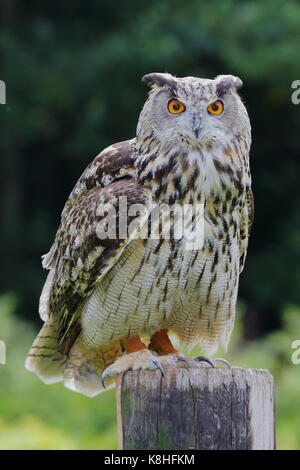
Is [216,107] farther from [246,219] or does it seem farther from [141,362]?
[141,362]

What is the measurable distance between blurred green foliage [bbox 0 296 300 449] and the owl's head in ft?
8.95

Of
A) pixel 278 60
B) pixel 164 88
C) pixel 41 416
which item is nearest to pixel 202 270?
pixel 164 88

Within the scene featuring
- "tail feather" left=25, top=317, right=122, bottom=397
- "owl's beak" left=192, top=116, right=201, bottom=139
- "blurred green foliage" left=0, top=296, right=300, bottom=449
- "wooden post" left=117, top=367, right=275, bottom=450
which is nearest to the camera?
"wooden post" left=117, top=367, right=275, bottom=450

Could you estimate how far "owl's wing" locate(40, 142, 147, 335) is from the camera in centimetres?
387

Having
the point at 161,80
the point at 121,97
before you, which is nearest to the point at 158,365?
the point at 161,80

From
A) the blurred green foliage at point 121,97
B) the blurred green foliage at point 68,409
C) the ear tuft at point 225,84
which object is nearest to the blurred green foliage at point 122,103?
the blurred green foliage at point 121,97

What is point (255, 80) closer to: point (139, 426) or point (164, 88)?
point (164, 88)

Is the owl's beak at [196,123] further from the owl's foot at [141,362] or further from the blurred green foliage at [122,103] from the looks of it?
the blurred green foliage at [122,103]

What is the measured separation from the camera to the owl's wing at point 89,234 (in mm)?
3869

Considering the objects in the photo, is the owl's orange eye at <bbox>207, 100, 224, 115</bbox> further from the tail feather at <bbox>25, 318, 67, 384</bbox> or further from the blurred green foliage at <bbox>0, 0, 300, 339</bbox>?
the blurred green foliage at <bbox>0, 0, 300, 339</bbox>

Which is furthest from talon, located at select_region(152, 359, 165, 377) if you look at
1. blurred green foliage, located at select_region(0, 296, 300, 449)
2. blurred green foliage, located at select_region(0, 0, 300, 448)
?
blurred green foliage, located at select_region(0, 0, 300, 448)

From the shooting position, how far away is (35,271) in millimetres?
12242

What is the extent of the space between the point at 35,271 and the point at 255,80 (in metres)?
3.82

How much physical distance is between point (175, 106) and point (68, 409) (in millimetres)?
3600
